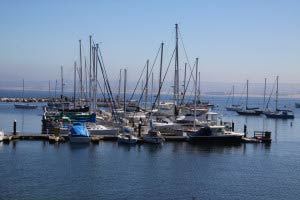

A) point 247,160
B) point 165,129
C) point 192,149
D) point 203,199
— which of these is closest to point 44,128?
point 165,129

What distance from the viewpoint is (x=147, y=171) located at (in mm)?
39719

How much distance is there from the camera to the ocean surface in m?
32.9

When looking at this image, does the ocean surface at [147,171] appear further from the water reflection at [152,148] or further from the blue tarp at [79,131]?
the blue tarp at [79,131]

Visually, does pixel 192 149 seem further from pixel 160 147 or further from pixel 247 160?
pixel 247 160

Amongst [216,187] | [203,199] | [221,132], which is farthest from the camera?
[221,132]

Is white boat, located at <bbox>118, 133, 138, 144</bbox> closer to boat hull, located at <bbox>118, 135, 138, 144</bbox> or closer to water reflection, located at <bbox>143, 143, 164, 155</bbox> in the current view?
boat hull, located at <bbox>118, 135, 138, 144</bbox>

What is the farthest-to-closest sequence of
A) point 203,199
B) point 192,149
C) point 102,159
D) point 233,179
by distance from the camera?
1. point 192,149
2. point 102,159
3. point 233,179
4. point 203,199

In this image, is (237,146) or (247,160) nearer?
(247,160)

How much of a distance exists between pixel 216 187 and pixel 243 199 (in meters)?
3.23

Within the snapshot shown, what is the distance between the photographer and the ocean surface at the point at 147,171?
32.9m

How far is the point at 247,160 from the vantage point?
154ft

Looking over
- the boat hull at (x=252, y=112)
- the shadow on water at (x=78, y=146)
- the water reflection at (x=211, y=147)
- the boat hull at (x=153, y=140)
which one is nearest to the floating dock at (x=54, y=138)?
the boat hull at (x=153, y=140)

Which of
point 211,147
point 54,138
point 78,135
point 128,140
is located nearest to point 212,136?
point 211,147

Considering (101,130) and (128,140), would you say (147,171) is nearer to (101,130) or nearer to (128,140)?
(128,140)
